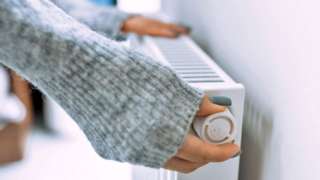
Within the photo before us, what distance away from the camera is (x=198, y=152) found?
15.8 inches

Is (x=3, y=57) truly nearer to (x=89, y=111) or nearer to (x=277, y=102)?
(x=89, y=111)

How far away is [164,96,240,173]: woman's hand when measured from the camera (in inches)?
15.5

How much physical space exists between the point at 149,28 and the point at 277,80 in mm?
525

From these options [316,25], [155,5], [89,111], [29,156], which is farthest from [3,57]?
[29,156]

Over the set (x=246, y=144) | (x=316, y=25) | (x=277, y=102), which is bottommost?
(x=246, y=144)

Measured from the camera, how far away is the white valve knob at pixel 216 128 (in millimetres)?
426

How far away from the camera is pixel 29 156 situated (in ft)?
5.70

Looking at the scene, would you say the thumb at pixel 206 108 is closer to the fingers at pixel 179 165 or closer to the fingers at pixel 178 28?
the fingers at pixel 179 165

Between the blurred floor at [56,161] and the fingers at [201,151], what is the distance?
0.81 metres

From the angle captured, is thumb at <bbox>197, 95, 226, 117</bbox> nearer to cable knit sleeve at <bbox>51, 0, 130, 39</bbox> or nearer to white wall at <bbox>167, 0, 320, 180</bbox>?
white wall at <bbox>167, 0, 320, 180</bbox>

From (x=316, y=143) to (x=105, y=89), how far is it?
24 centimetres

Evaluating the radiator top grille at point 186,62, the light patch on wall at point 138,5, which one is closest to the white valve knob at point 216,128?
the radiator top grille at point 186,62

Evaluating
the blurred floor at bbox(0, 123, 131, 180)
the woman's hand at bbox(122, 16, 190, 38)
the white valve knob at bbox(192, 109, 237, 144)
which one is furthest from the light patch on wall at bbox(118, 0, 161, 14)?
the white valve knob at bbox(192, 109, 237, 144)

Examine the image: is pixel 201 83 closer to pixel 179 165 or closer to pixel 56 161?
pixel 179 165
